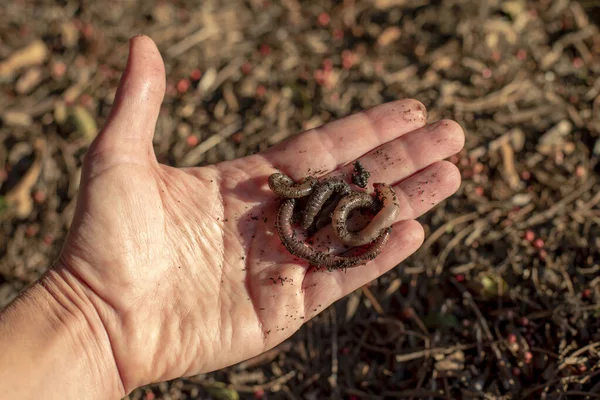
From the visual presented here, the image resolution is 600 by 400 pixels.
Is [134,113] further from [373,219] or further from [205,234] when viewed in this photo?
[373,219]

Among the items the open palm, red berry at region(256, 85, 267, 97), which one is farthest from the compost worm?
red berry at region(256, 85, 267, 97)

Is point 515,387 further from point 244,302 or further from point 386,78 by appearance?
point 386,78

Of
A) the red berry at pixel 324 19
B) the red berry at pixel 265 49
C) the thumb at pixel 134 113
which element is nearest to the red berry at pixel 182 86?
the red berry at pixel 265 49

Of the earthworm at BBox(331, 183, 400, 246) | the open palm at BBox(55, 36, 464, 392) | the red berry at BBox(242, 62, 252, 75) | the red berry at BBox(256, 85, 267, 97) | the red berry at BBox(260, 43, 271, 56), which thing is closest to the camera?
the open palm at BBox(55, 36, 464, 392)

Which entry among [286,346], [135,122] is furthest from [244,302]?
[135,122]

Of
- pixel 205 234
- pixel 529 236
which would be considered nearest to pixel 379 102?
pixel 529 236

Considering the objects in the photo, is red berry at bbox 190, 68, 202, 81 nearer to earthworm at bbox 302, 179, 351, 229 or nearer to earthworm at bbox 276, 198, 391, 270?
earthworm at bbox 302, 179, 351, 229
